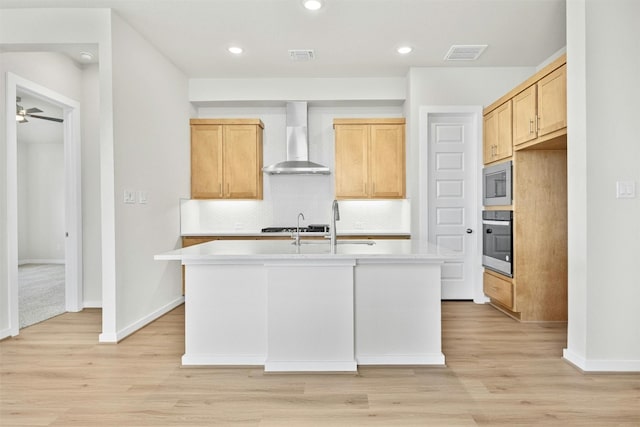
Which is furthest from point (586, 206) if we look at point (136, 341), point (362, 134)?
point (136, 341)

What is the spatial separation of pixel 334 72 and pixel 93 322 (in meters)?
3.91

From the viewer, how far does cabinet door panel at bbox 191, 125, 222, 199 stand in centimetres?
520

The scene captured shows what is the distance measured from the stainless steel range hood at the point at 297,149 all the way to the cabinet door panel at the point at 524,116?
2.25 m

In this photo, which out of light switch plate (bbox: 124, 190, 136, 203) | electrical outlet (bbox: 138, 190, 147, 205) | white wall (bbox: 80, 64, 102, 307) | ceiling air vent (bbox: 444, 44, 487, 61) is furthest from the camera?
white wall (bbox: 80, 64, 102, 307)

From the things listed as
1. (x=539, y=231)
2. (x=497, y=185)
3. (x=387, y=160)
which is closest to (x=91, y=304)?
(x=387, y=160)

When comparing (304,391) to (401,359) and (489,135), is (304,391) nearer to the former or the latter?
(401,359)

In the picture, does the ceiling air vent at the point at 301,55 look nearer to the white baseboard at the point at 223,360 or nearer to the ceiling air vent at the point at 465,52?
the ceiling air vent at the point at 465,52

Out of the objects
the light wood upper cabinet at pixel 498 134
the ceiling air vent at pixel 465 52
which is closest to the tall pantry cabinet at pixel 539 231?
the light wood upper cabinet at pixel 498 134

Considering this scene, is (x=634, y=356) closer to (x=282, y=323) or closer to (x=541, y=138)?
(x=541, y=138)

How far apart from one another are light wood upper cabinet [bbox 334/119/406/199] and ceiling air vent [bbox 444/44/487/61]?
3.29 ft

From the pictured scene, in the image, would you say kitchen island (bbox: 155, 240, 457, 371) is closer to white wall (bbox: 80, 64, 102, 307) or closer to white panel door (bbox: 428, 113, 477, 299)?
white panel door (bbox: 428, 113, 477, 299)

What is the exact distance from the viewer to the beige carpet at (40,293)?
4.25 metres

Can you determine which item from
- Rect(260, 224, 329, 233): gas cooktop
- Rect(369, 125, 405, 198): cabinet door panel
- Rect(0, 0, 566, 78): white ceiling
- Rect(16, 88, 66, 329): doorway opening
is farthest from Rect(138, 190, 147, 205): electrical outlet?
Rect(16, 88, 66, 329): doorway opening

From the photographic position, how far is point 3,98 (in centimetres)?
351
